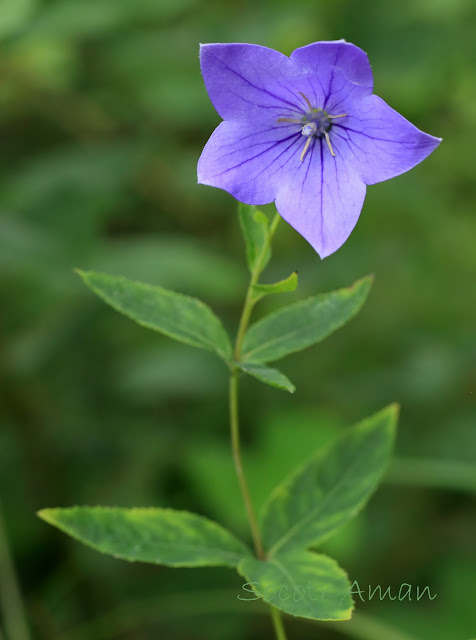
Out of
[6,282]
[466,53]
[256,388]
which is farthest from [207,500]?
[466,53]

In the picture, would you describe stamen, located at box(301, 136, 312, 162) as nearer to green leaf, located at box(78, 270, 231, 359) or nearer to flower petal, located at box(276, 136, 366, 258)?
flower petal, located at box(276, 136, 366, 258)

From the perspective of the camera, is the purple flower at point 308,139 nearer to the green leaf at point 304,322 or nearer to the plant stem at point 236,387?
the plant stem at point 236,387

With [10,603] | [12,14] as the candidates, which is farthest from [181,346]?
[12,14]

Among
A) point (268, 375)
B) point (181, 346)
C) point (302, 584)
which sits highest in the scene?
point (181, 346)

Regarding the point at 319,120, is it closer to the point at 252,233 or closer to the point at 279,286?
the point at 252,233

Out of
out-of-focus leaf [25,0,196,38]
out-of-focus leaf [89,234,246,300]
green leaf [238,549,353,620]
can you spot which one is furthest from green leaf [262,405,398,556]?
out-of-focus leaf [25,0,196,38]

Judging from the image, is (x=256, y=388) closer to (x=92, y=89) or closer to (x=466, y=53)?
(x=92, y=89)

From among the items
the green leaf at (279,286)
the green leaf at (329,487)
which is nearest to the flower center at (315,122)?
the green leaf at (279,286)
